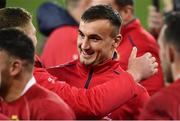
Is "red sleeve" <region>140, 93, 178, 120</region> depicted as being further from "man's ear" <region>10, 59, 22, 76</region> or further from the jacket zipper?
the jacket zipper

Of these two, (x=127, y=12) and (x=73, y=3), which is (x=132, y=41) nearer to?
(x=127, y=12)

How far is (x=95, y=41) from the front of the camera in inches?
151

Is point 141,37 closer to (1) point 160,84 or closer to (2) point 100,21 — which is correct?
(1) point 160,84

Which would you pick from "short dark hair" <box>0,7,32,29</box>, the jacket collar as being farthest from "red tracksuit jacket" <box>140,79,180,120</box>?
"short dark hair" <box>0,7,32,29</box>

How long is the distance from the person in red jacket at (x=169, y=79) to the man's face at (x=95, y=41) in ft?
1.83

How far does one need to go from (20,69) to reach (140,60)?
2.79ft

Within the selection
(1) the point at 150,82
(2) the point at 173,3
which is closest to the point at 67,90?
(1) the point at 150,82

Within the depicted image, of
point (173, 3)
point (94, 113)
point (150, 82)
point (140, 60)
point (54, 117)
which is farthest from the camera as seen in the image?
point (173, 3)

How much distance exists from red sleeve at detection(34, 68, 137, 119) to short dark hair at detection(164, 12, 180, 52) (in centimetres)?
45

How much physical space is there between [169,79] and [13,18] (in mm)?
1001

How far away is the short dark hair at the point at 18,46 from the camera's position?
3227 mm

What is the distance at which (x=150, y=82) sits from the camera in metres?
4.95

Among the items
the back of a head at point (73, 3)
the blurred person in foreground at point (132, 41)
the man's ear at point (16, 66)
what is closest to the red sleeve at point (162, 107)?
the man's ear at point (16, 66)

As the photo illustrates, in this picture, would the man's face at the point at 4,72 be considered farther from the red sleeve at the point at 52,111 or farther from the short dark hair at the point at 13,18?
the short dark hair at the point at 13,18
